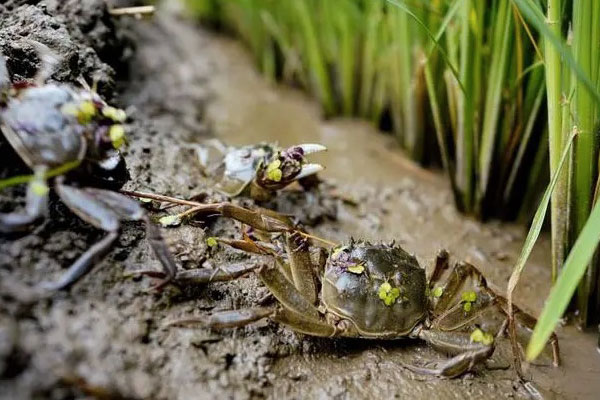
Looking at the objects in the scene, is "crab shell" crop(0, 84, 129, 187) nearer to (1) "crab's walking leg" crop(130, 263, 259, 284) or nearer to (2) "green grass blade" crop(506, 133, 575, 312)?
(1) "crab's walking leg" crop(130, 263, 259, 284)

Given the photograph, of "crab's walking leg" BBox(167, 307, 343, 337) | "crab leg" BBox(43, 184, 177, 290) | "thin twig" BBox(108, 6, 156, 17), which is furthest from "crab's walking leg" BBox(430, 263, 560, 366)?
"thin twig" BBox(108, 6, 156, 17)

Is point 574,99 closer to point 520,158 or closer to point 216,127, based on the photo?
point 520,158

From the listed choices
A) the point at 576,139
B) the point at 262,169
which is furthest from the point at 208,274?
the point at 576,139

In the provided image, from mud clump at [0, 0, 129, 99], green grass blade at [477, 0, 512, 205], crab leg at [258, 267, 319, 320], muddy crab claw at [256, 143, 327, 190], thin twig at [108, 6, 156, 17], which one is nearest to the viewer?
crab leg at [258, 267, 319, 320]

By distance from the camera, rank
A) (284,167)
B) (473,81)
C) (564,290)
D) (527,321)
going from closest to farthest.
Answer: (564,290), (527,321), (284,167), (473,81)

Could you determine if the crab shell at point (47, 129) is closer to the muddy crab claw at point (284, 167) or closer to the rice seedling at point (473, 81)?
the muddy crab claw at point (284, 167)

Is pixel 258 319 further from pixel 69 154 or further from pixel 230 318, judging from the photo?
pixel 69 154
